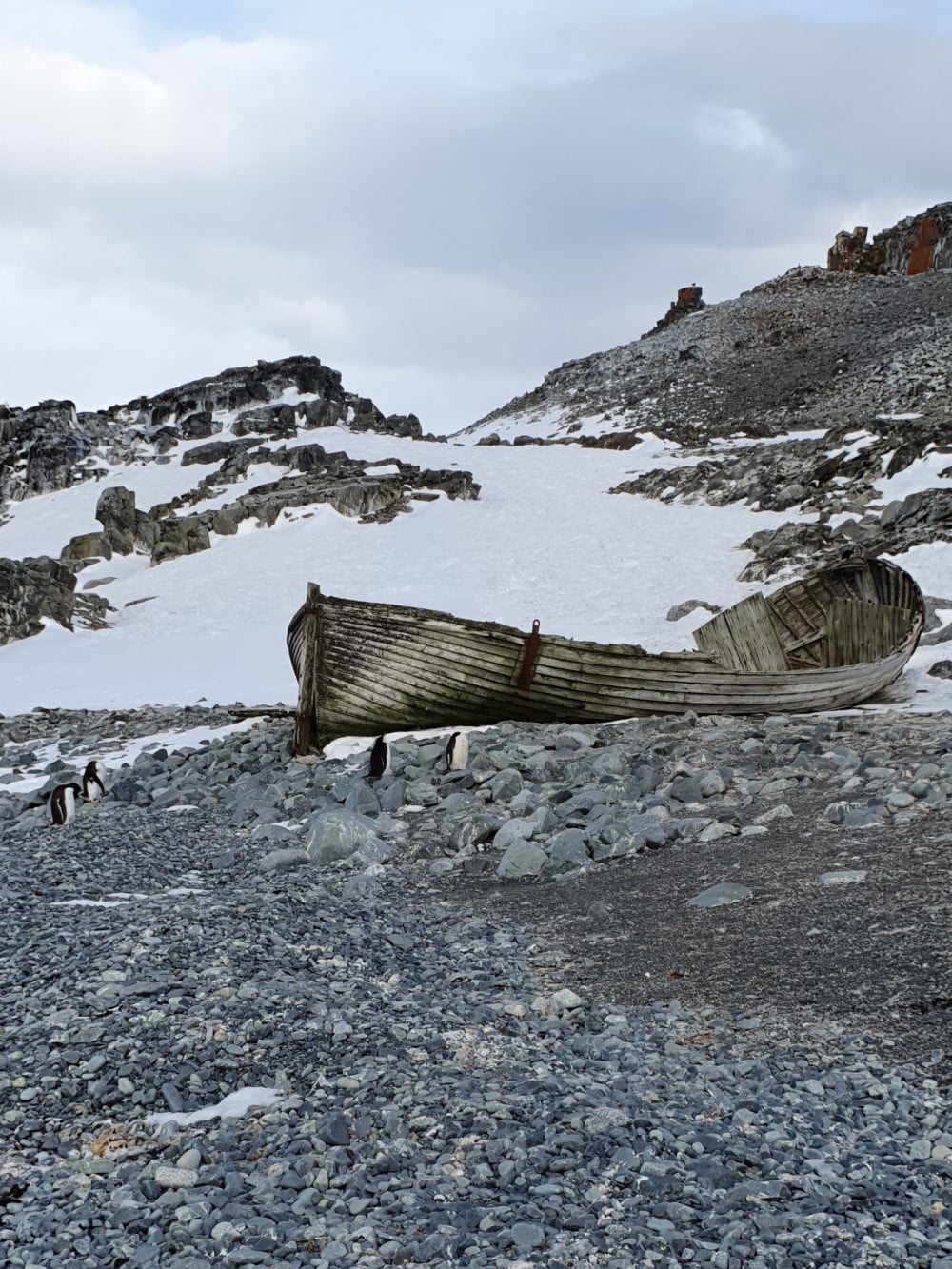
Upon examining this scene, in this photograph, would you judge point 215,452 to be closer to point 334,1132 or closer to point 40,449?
point 40,449

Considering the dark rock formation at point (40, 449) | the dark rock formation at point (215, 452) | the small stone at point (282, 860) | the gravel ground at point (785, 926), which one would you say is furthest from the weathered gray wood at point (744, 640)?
the dark rock formation at point (40, 449)

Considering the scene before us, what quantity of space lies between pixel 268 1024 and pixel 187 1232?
1793 millimetres

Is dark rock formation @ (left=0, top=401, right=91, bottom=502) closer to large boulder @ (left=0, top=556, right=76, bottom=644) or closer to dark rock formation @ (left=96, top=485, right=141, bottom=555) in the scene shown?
dark rock formation @ (left=96, top=485, right=141, bottom=555)

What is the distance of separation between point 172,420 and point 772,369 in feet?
123

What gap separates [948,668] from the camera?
1444 cm

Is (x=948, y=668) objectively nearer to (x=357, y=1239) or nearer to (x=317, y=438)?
(x=357, y=1239)

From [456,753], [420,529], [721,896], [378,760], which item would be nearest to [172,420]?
[420,529]

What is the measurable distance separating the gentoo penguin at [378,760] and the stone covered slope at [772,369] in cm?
4001

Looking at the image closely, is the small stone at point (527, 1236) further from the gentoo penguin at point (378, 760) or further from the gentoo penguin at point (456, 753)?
the gentoo penguin at point (378, 760)

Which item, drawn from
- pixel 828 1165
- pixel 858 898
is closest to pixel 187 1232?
pixel 828 1165

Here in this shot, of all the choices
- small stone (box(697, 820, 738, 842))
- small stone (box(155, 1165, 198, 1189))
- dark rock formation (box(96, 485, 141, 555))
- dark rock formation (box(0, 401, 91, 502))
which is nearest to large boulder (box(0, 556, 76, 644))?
dark rock formation (box(96, 485, 141, 555))

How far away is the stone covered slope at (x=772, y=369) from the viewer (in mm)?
52000

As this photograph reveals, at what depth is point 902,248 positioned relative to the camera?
278 ft

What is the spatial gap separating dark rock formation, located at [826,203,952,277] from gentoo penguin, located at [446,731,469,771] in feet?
274
